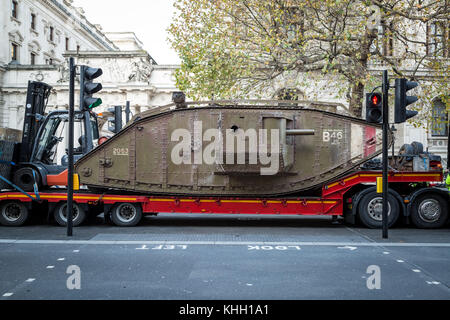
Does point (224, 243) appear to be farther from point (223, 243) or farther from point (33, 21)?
point (33, 21)

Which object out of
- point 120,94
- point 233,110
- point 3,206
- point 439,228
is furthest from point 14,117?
point 439,228

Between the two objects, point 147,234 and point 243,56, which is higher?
point 243,56

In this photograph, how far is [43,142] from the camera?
1195 centimetres

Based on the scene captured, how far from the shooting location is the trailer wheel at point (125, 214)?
11.2 metres

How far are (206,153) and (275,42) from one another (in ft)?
26.9

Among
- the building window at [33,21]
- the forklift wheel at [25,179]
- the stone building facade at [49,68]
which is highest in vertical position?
the building window at [33,21]

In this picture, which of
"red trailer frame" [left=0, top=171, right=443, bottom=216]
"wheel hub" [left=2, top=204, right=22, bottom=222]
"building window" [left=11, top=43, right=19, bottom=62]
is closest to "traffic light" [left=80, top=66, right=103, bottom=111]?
"red trailer frame" [left=0, top=171, right=443, bottom=216]

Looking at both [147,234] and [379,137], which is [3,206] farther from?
[379,137]

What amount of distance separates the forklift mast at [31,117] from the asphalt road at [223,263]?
1.91 meters

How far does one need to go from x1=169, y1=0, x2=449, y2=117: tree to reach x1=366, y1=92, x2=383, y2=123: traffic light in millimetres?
7743

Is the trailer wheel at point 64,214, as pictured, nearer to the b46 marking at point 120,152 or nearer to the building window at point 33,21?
the b46 marking at point 120,152

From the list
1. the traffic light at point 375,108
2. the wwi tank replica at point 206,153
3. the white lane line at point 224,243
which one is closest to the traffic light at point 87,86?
the wwi tank replica at point 206,153

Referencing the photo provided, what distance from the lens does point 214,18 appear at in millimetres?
18500
